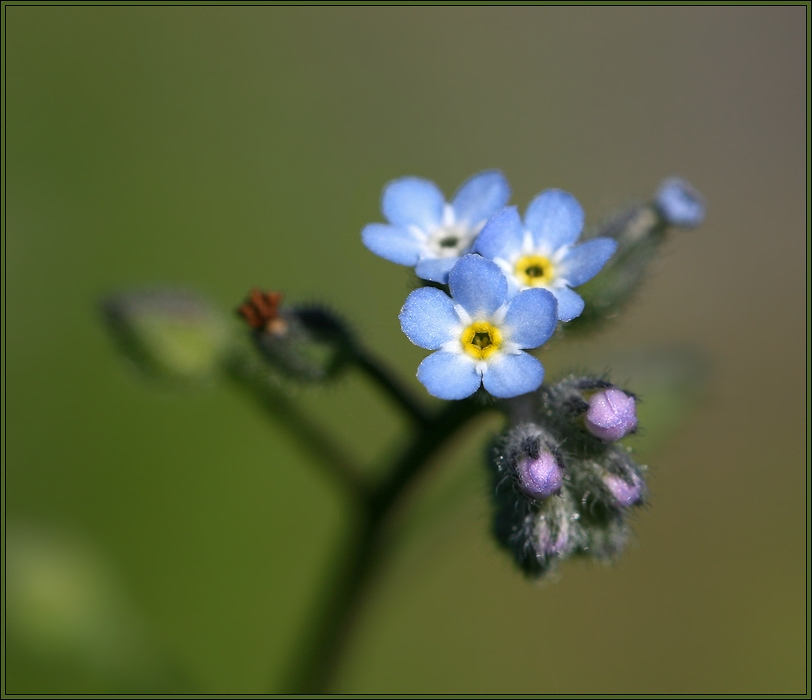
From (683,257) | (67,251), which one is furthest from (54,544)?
(683,257)

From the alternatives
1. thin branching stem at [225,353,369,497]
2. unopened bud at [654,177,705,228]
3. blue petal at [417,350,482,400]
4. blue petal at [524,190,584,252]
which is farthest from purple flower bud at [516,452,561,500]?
thin branching stem at [225,353,369,497]

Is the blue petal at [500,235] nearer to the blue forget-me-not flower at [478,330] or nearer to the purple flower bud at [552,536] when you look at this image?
the blue forget-me-not flower at [478,330]

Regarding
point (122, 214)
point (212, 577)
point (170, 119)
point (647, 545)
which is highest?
point (170, 119)

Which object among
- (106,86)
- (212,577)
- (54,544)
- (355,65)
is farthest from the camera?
(355,65)

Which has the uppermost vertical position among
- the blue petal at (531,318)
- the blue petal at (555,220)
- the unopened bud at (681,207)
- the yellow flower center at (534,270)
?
the unopened bud at (681,207)

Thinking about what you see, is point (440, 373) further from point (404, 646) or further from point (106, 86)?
point (106, 86)

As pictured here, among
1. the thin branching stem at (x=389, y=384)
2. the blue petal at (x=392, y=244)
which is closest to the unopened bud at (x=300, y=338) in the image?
the thin branching stem at (x=389, y=384)
